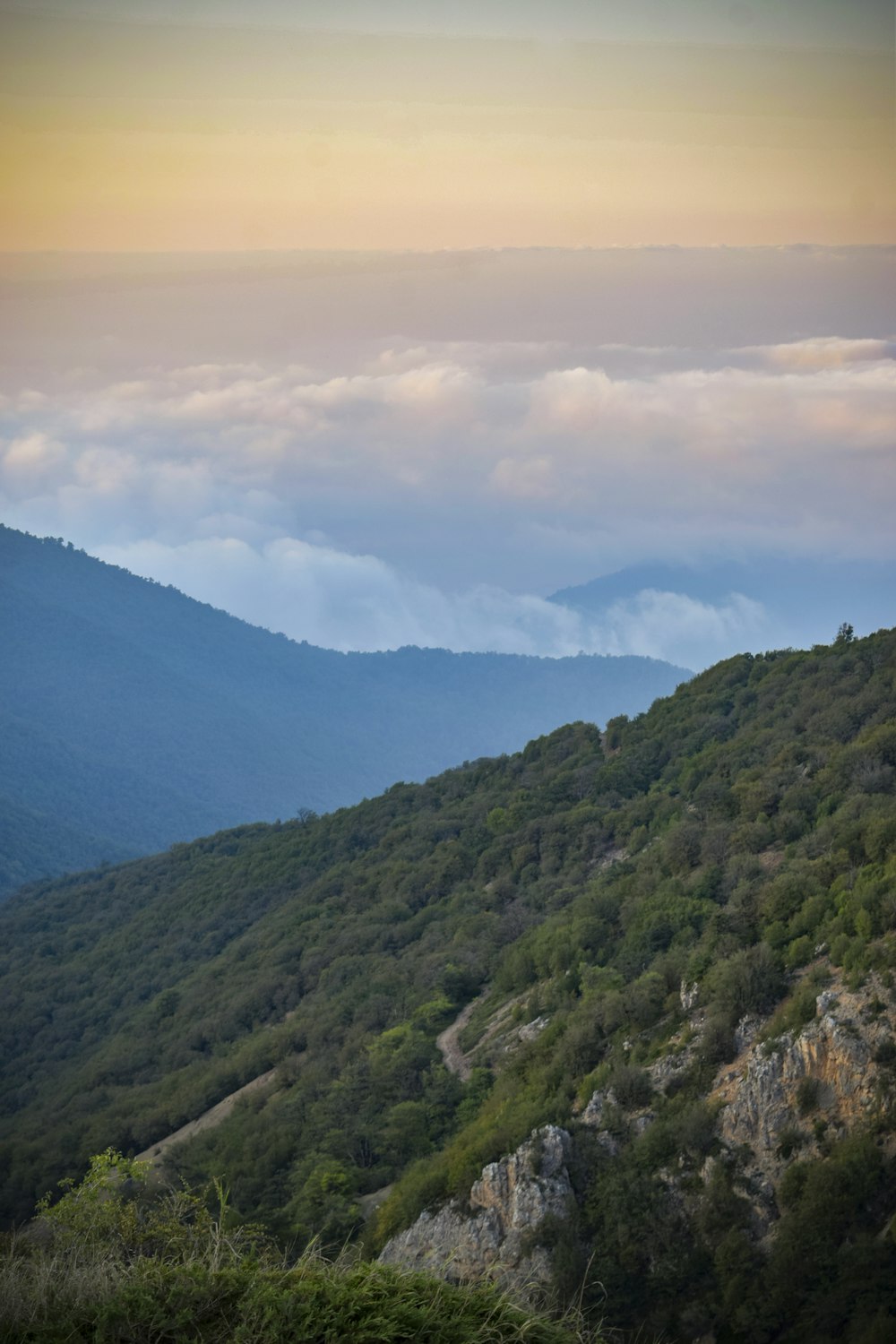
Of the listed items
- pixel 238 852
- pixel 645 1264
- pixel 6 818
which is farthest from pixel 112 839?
pixel 645 1264

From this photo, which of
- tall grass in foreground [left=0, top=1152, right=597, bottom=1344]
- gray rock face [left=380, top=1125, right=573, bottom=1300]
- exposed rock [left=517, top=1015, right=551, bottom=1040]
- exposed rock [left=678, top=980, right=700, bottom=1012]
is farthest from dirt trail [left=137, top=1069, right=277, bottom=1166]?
tall grass in foreground [left=0, top=1152, right=597, bottom=1344]

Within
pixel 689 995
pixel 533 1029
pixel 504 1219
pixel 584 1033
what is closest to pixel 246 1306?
pixel 504 1219

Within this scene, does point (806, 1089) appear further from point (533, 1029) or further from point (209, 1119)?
point (209, 1119)

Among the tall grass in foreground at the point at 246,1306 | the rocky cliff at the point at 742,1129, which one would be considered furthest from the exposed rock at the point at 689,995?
the tall grass in foreground at the point at 246,1306

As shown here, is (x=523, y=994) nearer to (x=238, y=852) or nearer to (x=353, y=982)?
(x=353, y=982)

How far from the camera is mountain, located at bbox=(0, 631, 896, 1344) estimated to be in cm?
1956

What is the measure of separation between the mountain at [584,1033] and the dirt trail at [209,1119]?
226 millimetres

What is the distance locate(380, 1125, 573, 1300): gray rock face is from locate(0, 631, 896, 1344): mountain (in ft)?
0.21

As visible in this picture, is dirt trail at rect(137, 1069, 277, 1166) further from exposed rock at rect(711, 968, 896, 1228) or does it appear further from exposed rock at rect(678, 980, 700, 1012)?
exposed rock at rect(711, 968, 896, 1228)

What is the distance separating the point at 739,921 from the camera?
86.8 ft

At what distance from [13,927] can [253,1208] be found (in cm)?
5731

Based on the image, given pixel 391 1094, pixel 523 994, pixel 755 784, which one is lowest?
pixel 391 1094

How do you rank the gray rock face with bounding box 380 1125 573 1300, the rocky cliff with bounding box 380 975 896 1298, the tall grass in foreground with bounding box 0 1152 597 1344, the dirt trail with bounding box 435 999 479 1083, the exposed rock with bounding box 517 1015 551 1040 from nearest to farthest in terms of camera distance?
1. the tall grass in foreground with bounding box 0 1152 597 1344
2. the rocky cliff with bounding box 380 975 896 1298
3. the gray rock face with bounding box 380 1125 573 1300
4. the exposed rock with bounding box 517 1015 551 1040
5. the dirt trail with bounding box 435 999 479 1083

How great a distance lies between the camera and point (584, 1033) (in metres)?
25.9
